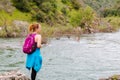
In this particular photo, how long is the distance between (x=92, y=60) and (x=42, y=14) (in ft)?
245

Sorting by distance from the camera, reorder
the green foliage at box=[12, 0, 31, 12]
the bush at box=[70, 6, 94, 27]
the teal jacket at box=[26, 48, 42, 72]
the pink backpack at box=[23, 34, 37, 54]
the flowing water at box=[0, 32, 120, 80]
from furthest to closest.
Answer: the green foliage at box=[12, 0, 31, 12] < the bush at box=[70, 6, 94, 27] < the flowing water at box=[0, 32, 120, 80] < the teal jacket at box=[26, 48, 42, 72] < the pink backpack at box=[23, 34, 37, 54]

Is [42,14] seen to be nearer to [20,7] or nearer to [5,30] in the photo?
[20,7]

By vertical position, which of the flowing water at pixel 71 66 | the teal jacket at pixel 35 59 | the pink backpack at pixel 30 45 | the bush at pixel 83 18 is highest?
the pink backpack at pixel 30 45

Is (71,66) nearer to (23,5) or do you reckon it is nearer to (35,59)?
(35,59)

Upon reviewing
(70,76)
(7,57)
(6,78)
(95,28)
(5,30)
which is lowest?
(95,28)

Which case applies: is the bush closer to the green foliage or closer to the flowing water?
the green foliage

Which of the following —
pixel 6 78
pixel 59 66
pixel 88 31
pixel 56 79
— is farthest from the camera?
pixel 88 31

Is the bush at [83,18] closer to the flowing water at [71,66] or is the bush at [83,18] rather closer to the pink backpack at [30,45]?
the flowing water at [71,66]

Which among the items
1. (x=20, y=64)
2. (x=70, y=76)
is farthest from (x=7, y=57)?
(x=70, y=76)

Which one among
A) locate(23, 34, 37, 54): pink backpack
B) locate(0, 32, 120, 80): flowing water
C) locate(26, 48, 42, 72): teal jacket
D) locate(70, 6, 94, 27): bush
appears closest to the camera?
locate(23, 34, 37, 54): pink backpack

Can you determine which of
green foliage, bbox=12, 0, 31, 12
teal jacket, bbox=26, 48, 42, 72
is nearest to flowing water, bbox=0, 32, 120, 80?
teal jacket, bbox=26, 48, 42, 72

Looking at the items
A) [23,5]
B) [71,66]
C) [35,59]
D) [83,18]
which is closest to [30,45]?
[35,59]

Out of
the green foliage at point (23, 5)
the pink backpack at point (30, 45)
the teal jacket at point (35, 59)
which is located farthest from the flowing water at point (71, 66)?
the green foliage at point (23, 5)

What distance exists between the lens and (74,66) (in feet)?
112
